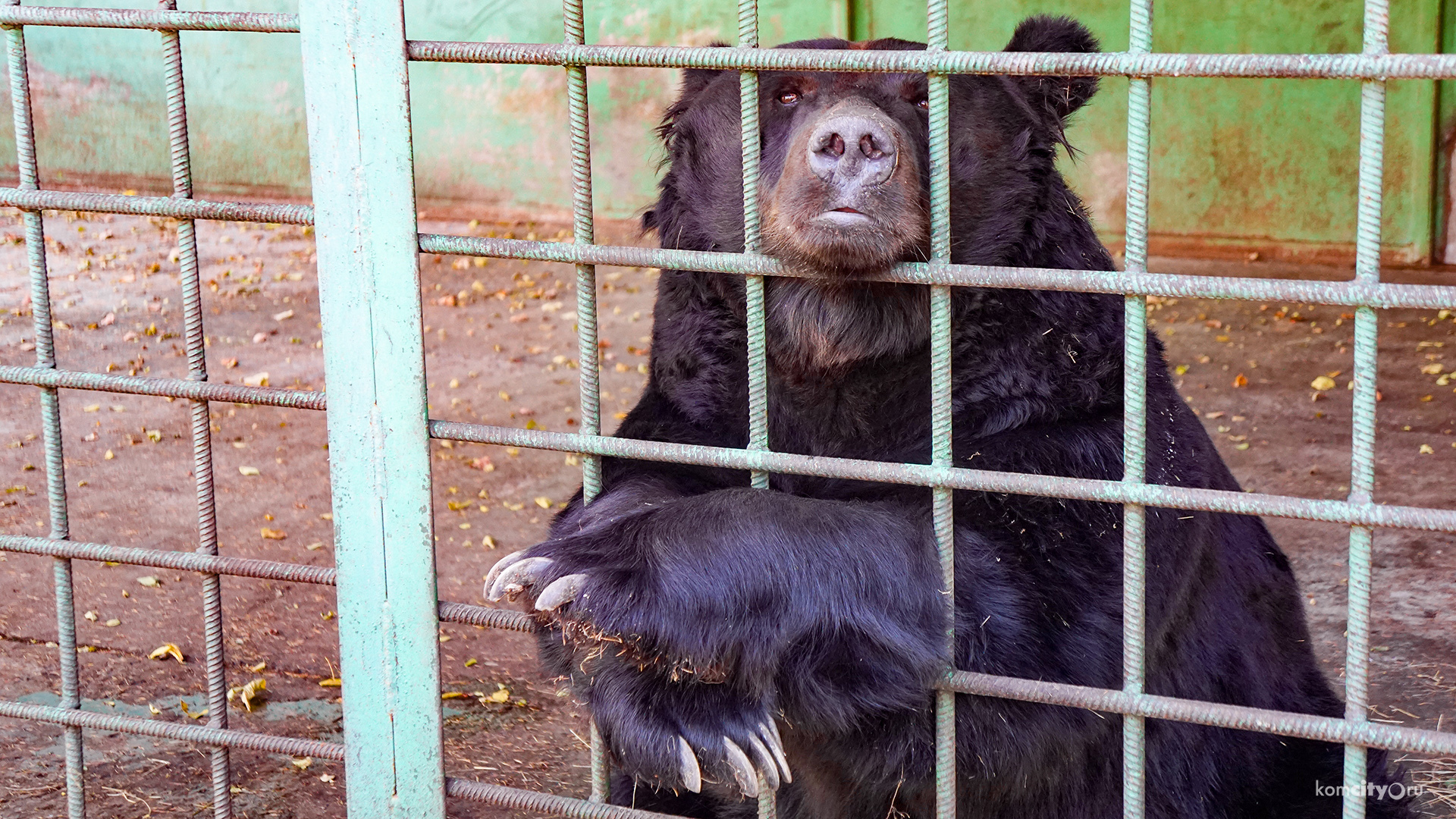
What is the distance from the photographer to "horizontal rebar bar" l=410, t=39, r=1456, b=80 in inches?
69.1

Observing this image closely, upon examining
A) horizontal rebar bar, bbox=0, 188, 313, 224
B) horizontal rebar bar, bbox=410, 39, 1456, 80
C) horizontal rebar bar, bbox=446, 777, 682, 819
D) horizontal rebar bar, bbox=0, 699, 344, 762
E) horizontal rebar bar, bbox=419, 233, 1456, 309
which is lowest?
horizontal rebar bar, bbox=446, 777, 682, 819

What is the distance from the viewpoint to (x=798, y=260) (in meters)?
2.28

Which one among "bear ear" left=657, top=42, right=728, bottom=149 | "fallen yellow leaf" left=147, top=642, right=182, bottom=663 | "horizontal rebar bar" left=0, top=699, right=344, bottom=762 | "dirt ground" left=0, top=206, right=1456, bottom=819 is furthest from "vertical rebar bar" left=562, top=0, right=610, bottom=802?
"fallen yellow leaf" left=147, top=642, right=182, bottom=663

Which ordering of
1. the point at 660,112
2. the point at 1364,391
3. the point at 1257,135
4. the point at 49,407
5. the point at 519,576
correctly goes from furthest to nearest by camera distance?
the point at 660,112
the point at 1257,135
the point at 49,407
the point at 519,576
the point at 1364,391

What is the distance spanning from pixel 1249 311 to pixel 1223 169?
1464 mm

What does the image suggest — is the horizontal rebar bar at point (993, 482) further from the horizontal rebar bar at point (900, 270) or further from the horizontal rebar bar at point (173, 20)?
the horizontal rebar bar at point (173, 20)

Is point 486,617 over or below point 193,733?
over

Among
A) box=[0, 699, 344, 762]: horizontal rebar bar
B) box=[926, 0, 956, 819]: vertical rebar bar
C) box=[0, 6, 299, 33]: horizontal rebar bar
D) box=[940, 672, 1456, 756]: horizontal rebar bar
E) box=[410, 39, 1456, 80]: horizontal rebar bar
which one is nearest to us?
box=[410, 39, 1456, 80]: horizontal rebar bar

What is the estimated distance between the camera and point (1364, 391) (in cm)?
181

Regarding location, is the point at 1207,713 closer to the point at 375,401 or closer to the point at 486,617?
the point at 486,617

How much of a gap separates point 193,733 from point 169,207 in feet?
3.34

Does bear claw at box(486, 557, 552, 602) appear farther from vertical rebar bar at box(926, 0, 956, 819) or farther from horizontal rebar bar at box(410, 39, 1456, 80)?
horizontal rebar bar at box(410, 39, 1456, 80)

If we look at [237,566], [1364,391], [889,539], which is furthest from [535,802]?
[1364,391]

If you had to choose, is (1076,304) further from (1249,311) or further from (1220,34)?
(1220,34)
